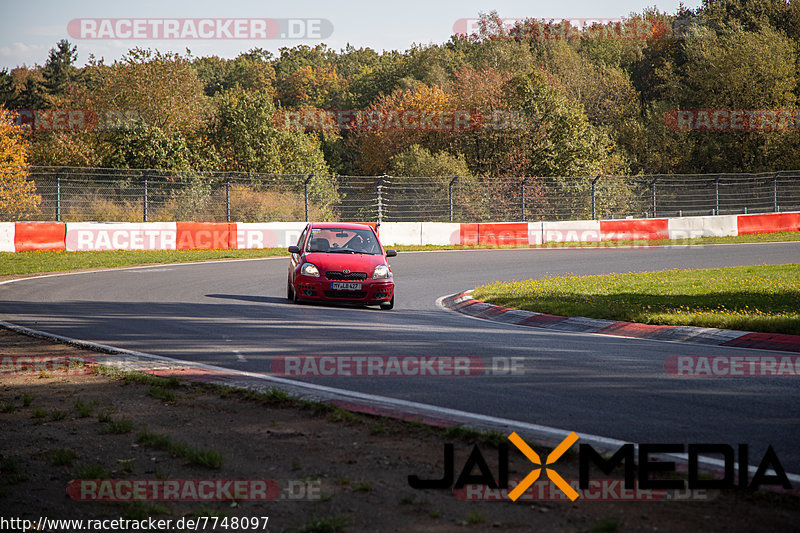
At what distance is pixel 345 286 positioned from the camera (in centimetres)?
1368

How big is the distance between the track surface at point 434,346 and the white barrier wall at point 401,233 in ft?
33.6

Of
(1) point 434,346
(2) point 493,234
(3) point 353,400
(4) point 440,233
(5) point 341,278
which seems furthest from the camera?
(2) point 493,234

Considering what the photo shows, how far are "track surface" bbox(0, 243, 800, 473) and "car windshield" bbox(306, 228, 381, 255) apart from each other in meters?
1.20

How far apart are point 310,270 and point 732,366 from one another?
781cm

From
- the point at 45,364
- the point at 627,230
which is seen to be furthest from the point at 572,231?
the point at 45,364

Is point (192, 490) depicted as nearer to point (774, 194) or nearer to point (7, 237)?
point (7, 237)

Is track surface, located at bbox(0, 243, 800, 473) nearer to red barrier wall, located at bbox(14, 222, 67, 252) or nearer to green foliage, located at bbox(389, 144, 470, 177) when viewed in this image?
red barrier wall, located at bbox(14, 222, 67, 252)

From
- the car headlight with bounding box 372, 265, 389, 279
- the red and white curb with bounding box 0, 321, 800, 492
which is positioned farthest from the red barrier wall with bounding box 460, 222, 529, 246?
the red and white curb with bounding box 0, 321, 800, 492

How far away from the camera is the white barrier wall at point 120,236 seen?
24672 millimetres

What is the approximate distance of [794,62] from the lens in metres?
52.8

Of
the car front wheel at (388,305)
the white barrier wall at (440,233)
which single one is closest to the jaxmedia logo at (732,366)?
the car front wheel at (388,305)

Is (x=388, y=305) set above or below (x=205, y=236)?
below

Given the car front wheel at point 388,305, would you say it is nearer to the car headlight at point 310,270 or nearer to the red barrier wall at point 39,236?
the car headlight at point 310,270

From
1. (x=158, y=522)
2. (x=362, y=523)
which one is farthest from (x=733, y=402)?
(x=158, y=522)
